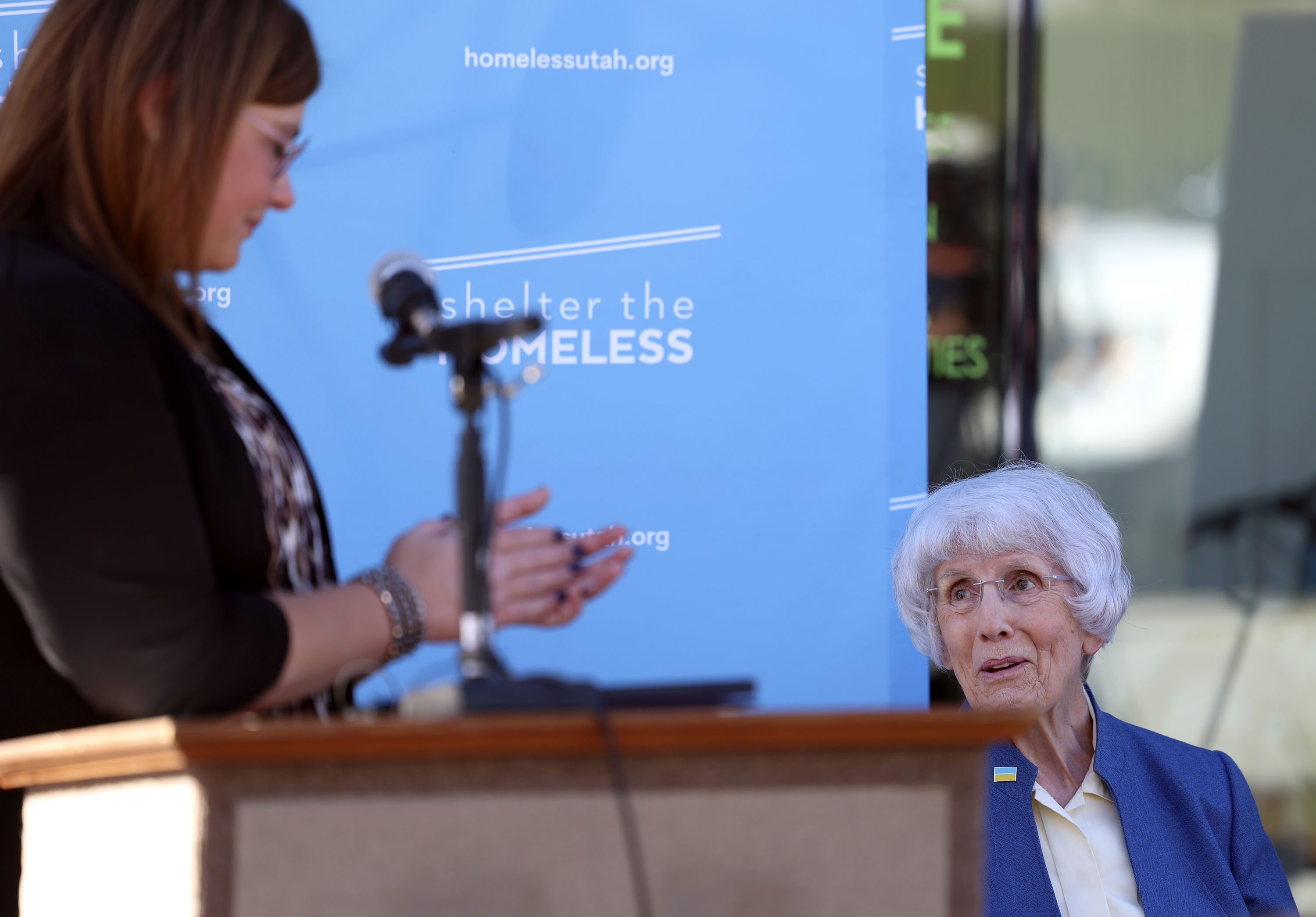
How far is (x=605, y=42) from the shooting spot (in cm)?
265

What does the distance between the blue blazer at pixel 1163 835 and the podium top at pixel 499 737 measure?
106cm

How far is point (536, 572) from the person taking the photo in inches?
59.5

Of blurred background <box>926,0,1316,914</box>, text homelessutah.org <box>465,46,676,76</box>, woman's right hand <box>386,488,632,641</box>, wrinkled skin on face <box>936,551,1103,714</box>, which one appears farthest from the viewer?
blurred background <box>926,0,1316,914</box>

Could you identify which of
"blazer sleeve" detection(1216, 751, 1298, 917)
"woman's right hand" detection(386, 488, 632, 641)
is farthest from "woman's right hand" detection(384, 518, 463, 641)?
"blazer sleeve" detection(1216, 751, 1298, 917)

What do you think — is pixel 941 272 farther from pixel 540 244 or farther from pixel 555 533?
pixel 555 533

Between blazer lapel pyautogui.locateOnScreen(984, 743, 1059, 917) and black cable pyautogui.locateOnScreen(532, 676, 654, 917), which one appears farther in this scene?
blazer lapel pyautogui.locateOnScreen(984, 743, 1059, 917)

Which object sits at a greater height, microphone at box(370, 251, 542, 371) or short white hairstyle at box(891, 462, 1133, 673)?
microphone at box(370, 251, 542, 371)

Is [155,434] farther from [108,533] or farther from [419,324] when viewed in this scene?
[419,324]

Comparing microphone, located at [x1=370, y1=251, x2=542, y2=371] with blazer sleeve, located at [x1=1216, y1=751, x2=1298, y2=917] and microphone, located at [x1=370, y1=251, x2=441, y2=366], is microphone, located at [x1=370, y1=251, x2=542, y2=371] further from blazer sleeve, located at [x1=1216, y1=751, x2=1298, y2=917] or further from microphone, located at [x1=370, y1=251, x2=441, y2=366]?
blazer sleeve, located at [x1=1216, y1=751, x2=1298, y2=917]

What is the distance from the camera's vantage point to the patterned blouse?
4.70 ft

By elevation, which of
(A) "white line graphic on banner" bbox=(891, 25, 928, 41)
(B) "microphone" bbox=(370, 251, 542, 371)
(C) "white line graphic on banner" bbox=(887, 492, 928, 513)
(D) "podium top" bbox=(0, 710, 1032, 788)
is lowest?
(C) "white line graphic on banner" bbox=(887, 492, 928, 513)

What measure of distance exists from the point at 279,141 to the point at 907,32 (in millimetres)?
1643

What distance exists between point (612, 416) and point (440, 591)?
1232 millimetres

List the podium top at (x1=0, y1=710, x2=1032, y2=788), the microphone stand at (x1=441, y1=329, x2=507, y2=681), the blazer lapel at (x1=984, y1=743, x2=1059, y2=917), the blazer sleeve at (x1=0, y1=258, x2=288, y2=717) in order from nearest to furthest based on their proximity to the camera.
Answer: the podium top at (x1=0, y1=710, x2=1032, y2=788) < the blazer sleeve at (x1=0, y1=258, x2=288, y2=717) < the microphone stand at (x1=441, y1=329, x2=507, y2=681) < the blazer lapel at (x1=984, y1=743, x2=1059, y2=917)
